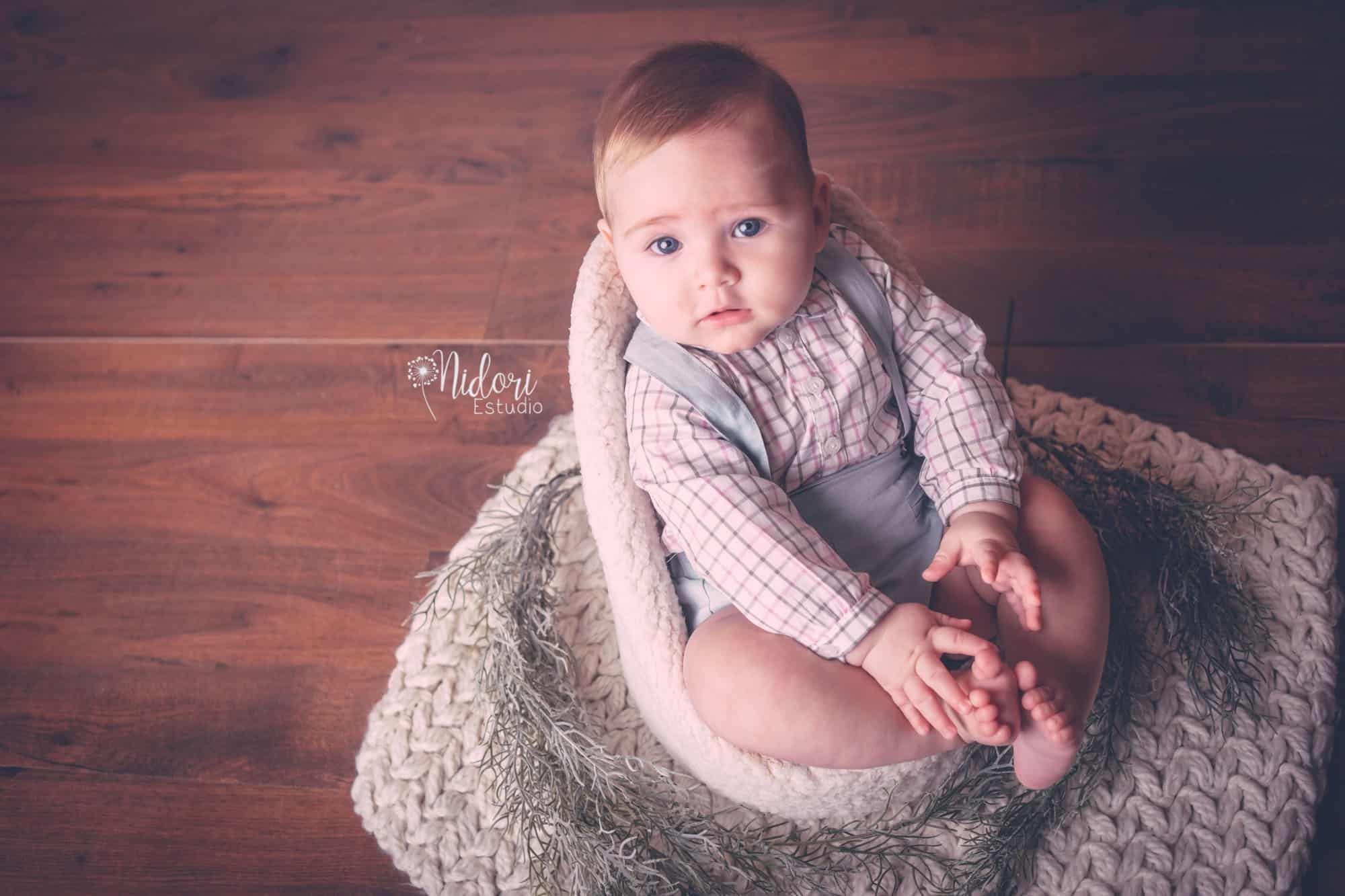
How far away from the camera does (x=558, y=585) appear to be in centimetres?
121

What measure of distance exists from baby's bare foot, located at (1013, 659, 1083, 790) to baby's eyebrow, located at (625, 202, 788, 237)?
1.44 ft

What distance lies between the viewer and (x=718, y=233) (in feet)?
2.88

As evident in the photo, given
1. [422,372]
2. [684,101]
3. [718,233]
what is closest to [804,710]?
[718,233]

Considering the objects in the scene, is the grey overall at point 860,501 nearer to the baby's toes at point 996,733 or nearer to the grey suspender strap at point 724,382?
the grey suspender strap at point 724,382

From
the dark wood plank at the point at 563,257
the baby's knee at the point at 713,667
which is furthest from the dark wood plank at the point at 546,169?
the baby's knee at the point at 713,667

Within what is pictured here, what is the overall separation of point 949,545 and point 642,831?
0.42 meters

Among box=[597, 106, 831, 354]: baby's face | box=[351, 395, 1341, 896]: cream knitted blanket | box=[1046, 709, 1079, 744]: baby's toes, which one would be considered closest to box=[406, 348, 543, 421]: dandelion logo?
box=[351, 395, 1341, 896]: cream knitted blanket

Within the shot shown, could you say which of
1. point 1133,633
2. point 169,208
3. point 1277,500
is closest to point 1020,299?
point 1277,500

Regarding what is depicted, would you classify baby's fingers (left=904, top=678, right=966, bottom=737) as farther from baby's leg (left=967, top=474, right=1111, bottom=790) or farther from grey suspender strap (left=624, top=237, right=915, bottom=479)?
grey suspender strap (left=624, top=237, right=915, bottom=479)

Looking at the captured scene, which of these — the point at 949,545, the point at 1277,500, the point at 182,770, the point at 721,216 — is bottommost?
the point at 182,770

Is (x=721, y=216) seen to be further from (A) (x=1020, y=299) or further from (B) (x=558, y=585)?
(A) (x=1020, y=299)

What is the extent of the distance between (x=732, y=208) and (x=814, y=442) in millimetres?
261

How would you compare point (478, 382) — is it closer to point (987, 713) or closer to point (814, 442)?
point (814, 442)

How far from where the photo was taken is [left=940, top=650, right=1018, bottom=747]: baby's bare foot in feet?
2.57
